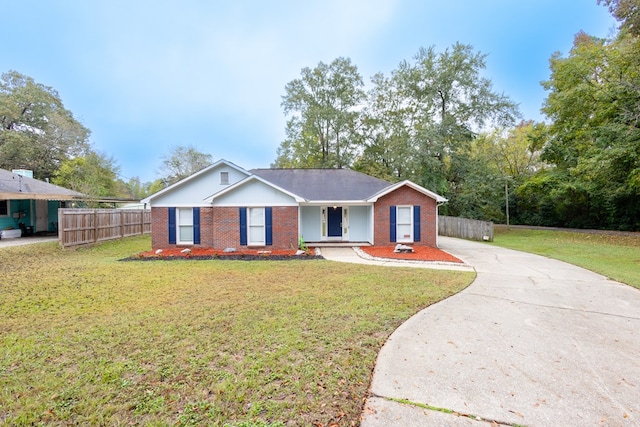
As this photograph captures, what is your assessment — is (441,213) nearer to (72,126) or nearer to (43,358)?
(43,358)

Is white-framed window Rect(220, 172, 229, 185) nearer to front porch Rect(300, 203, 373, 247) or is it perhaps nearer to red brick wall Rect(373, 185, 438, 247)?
front porch Rect(300, 203, 373, 247)

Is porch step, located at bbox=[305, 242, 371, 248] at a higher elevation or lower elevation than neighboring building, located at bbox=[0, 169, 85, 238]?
lower

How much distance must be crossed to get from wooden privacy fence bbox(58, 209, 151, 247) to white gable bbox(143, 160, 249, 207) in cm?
355

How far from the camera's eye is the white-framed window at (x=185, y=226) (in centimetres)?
1438

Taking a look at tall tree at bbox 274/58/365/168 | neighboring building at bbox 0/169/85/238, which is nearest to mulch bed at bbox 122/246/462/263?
neighboring building at bbox 0/169/85/238

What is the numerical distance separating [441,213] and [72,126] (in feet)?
134

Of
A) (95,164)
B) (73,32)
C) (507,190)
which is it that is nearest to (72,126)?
(95,164)

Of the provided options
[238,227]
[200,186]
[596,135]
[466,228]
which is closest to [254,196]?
[238,227]

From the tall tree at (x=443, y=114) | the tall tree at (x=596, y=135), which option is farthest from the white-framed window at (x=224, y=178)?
the tall tree at (x=596, y=135)

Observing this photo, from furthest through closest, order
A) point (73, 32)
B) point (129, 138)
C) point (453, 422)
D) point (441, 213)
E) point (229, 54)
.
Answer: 1. point (129, 138)
2. point (441, 213)
3. point (229, 54)
4. point (73, 32)
5. point (453, 422)

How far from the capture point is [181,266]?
1020 centimetres

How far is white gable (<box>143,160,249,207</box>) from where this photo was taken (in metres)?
14.1

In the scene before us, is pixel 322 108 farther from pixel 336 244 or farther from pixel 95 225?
pixel 95 225

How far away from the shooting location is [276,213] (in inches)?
547
